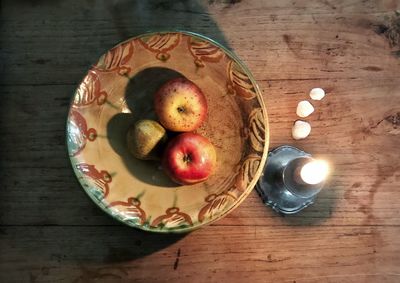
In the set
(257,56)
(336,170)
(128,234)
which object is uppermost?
(257,56)

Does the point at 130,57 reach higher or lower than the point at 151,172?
higher

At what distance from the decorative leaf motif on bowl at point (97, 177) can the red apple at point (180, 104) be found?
0.13 meters

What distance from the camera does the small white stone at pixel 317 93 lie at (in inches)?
Result: 34.6

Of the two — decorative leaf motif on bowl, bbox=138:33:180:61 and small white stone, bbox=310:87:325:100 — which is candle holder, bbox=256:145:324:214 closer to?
small white stone, bbox=310:87:325:100

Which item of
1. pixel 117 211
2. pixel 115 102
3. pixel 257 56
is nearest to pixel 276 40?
pixel 257 56

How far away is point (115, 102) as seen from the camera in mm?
846

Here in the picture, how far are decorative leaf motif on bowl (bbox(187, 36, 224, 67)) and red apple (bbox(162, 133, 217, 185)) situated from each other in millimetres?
126

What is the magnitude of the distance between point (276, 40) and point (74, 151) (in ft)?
1.29

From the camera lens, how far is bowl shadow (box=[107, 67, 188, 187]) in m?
0.84

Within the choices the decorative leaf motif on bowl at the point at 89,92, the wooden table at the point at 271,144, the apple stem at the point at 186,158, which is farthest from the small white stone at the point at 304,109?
the decorative leaf motif on bowl at the point at 89,92

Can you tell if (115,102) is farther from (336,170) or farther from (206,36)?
(336,170)

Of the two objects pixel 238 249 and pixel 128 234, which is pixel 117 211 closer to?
pixel 128 234

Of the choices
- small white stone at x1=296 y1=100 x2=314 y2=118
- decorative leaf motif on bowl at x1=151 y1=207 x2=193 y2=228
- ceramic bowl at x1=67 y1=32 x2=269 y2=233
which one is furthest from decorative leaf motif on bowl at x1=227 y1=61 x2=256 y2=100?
decorative leaf motif on bowl at x1=151 y1=207 x2=193 y2=228

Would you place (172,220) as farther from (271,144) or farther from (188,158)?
(271,144)
